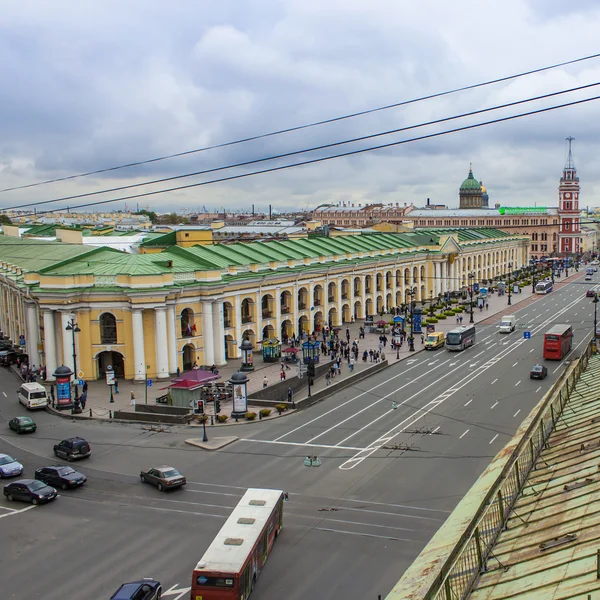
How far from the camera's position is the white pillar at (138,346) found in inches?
1854

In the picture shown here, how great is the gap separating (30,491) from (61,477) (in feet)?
5.45

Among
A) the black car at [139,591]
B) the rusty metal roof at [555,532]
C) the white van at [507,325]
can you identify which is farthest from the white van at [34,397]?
the white van at [507,325]

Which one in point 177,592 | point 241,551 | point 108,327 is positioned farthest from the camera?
point 108,327

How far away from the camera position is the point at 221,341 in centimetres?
5219

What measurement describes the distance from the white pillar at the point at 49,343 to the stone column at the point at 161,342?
22.4 feet

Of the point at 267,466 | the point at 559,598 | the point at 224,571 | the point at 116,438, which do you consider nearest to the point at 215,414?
the point at 116,438

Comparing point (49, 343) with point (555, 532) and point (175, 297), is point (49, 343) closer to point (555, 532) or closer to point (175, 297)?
point (175, 297)

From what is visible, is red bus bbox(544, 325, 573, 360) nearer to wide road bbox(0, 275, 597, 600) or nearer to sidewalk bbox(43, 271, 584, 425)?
wide road bbox(0, 275, 597, 600)

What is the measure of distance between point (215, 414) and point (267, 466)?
9514 millimetres

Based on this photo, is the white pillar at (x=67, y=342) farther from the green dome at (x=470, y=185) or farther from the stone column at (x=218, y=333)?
the green dome at (x=470, y=185)

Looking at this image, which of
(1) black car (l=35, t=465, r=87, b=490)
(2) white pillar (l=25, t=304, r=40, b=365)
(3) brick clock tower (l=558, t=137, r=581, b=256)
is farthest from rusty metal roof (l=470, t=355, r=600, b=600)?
(3) brick clock tower (l=558, t=137, r=581, b=256)

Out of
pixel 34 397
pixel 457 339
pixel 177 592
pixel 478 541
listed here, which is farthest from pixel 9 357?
pixel 478 541

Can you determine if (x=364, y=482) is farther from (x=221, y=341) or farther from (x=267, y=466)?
(x=221, y=341)

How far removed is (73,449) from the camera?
102 ft
